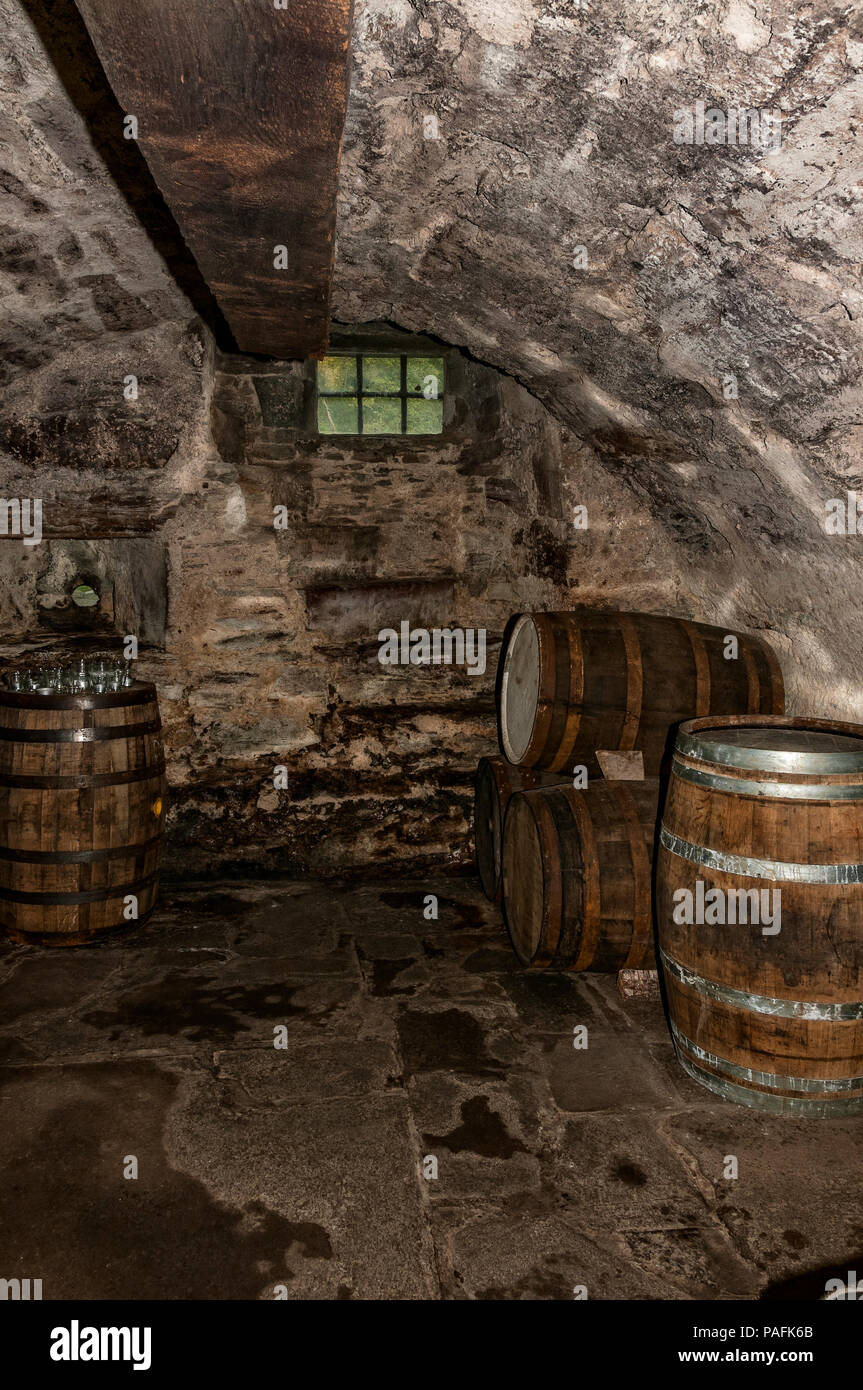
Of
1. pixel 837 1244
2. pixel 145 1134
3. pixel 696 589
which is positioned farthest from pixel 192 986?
pixel 696 589

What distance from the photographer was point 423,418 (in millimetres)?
4621

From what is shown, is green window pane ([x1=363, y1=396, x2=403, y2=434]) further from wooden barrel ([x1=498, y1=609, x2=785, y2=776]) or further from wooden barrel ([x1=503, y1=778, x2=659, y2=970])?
wooden barrel ([x1=503, y1=778, x2=659, y2=970])

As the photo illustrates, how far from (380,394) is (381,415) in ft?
0.36

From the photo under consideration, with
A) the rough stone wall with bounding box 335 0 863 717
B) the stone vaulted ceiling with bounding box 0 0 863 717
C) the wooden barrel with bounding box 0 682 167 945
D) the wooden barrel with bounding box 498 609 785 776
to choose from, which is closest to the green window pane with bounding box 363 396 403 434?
the stone vaulted ceiling with bounding box 0 0 863 717

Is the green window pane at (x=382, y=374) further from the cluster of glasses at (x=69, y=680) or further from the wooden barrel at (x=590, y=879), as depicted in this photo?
the wooden barrel at (x=590, y=879)

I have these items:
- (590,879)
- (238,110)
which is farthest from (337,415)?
(238,110)

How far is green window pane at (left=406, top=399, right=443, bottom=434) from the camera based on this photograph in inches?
181

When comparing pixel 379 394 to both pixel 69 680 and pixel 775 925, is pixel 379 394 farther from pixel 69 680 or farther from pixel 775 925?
pixel 775 925

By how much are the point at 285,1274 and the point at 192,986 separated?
1.46 meters

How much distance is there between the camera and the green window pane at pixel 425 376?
4.61 meters

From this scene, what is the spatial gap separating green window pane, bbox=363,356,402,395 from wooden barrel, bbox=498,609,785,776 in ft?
6.28

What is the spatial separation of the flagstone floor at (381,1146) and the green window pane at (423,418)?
9.24 feet

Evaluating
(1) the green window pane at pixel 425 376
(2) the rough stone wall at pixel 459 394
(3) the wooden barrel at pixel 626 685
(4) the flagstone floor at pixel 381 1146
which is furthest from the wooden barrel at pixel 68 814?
(1) the green window pane at pixel 425 376
